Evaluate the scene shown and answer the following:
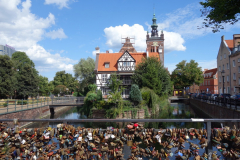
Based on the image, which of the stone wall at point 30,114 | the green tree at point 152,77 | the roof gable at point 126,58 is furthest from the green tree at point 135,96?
the roof gable at point 126,58

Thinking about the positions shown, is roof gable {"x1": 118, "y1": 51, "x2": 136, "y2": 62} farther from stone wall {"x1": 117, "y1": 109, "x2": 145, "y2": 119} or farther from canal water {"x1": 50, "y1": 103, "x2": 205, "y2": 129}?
stone wall {"x1": 117, "y1": 109, "x2": 145, "y2": 119}

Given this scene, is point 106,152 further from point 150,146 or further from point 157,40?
point 157,40

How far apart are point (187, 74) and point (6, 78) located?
42.9 meters

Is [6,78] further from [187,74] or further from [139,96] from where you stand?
[187,74]

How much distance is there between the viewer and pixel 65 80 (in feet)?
242

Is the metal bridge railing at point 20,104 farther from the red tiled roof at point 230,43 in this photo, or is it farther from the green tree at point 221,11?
the red tiled roof at point 230,43

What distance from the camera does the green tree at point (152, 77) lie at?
31312 millimetres

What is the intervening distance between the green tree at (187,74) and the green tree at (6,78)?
134 feet

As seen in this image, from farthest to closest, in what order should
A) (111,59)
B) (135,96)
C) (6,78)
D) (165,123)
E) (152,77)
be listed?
1. (111,59)
2. (6,78)
3. (152,77)
4. (135,96)
5. (165,123)

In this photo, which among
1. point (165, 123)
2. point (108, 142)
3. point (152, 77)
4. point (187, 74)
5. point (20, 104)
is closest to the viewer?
point (108, 142)

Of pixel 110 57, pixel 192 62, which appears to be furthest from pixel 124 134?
pixel 192 62

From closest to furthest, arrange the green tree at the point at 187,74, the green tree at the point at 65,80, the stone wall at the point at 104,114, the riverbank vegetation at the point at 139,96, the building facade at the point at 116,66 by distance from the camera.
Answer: the riverbank vegetation at the point at 139,96, the stone wall at the point at 104,114, the building facade at the point at 116,66, the green tree at the point at 187,74, the green tree at the point at 65,80

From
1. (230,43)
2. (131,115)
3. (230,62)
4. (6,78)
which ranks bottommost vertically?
(131,115)

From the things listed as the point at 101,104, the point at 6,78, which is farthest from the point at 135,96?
the point at 6,78
